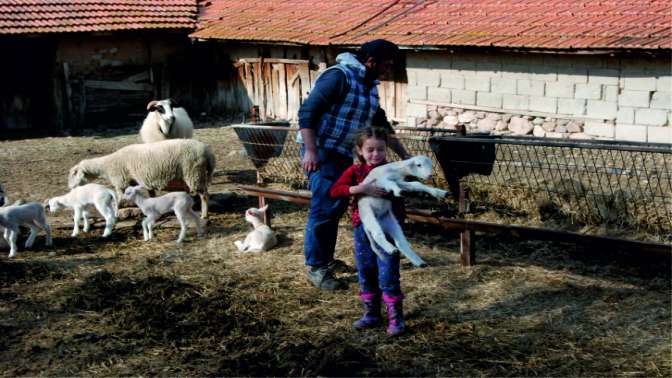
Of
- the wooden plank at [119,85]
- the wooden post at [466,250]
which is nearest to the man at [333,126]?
the wooden post at [466,250]

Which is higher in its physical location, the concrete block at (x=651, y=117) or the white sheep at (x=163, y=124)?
the white sheep at (x=163, y=124)

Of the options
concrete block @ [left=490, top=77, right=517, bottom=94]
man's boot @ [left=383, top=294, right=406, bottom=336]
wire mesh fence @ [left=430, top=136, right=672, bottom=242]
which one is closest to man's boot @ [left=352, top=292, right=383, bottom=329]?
man's boot @ [left=383, top=294, right=406, bottom=336]

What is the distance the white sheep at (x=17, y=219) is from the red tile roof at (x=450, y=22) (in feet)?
28.9

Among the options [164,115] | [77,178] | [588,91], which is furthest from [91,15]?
[588,91]

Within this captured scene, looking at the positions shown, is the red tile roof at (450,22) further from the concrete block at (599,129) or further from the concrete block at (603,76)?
the concrete block at (599,129)

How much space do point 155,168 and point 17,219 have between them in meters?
1.76

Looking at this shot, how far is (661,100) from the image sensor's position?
12336 mm

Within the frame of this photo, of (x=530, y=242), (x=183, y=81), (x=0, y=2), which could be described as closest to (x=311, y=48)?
(x=183, y=81)

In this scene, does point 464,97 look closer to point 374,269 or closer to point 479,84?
point 479,84

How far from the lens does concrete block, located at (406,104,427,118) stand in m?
16.1

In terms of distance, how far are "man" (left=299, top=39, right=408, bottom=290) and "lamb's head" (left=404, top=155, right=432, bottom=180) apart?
0.80 metres

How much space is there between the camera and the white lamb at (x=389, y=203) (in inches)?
190

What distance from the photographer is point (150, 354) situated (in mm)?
5082

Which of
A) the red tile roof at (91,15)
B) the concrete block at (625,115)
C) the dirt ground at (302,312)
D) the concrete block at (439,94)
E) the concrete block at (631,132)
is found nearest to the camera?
the dirt ground at (302,312)
